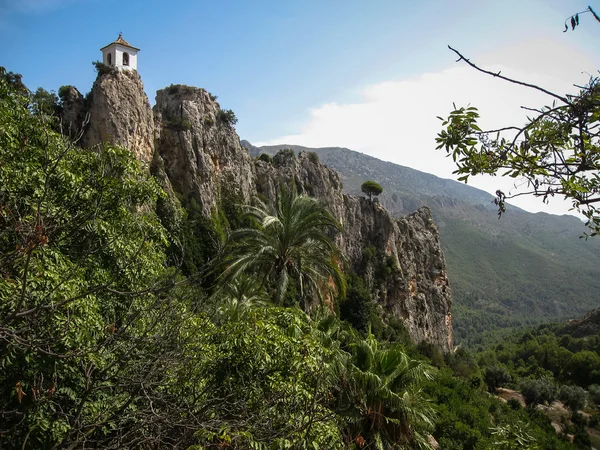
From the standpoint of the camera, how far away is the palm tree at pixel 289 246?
586 inches

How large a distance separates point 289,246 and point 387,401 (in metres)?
6.28

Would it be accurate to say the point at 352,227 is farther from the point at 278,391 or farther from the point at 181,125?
the point at 278,391

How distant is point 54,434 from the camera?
525 centimetres

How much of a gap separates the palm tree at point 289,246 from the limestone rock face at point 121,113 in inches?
722

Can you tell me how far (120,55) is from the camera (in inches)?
1313

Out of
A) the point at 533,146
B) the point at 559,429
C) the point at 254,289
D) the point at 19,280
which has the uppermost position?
the point at 533,146

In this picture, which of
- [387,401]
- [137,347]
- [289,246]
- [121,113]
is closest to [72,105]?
[121,113]

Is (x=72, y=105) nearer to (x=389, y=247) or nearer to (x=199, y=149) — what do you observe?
(x=199, y=149)

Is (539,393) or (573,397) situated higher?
(539,393)

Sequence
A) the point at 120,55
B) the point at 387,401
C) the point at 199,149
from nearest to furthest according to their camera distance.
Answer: the point at 387,401
the point at 120,55
the point at 199,149

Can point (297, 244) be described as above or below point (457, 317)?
above

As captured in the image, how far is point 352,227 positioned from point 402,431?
42.0 meters

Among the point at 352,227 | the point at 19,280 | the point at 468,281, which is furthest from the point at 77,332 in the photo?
the point at 468,281

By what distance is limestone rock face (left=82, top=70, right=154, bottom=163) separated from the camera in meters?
30.3
